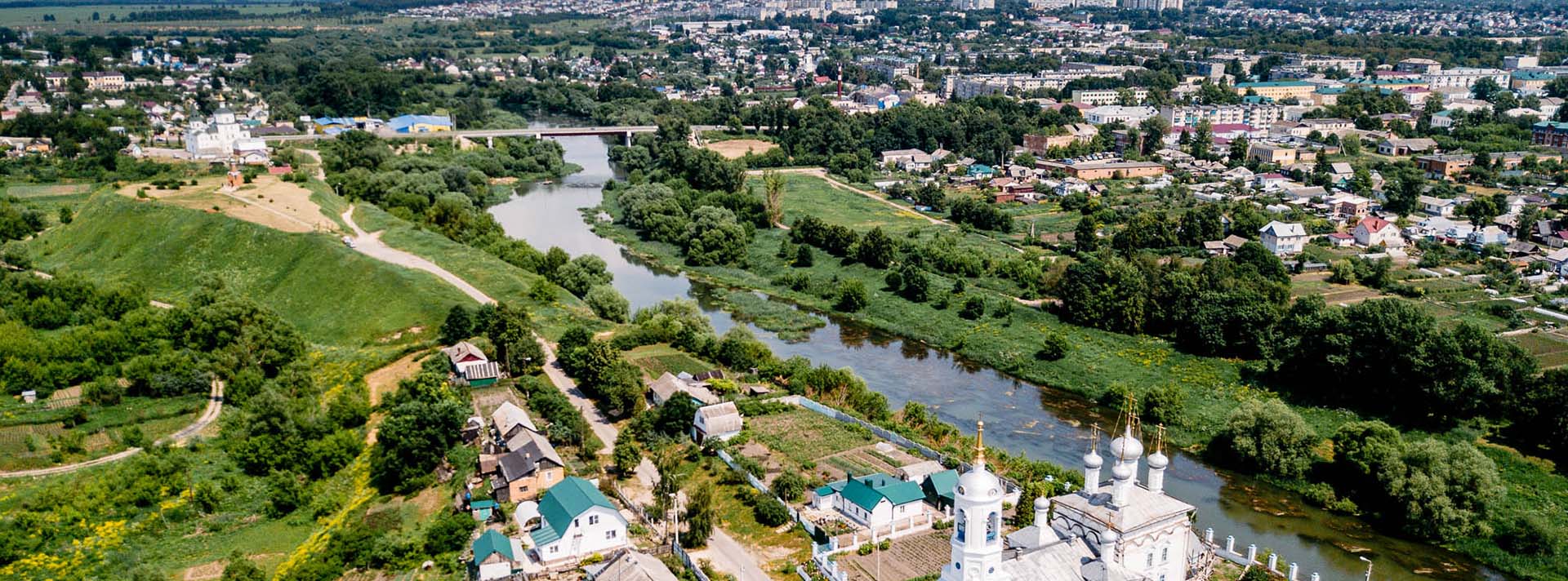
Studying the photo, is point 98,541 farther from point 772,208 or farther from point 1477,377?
point 772,208

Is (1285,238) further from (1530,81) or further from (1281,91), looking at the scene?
(1530,81)

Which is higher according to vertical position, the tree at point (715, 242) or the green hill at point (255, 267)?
the green hill at point (255, 267)

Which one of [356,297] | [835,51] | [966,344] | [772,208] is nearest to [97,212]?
[356,297]

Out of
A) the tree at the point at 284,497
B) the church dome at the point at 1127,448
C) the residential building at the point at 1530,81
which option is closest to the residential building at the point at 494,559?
the tree at the point at 284,497

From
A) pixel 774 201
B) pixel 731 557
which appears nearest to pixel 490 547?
pixel 731 557

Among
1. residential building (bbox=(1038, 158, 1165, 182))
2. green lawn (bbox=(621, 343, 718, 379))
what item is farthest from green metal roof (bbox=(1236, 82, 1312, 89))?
green lawn (bbox=(621, 343, 718, 379))

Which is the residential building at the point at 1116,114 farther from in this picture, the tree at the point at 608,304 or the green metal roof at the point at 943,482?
the green metal roof at the point at 943,482
